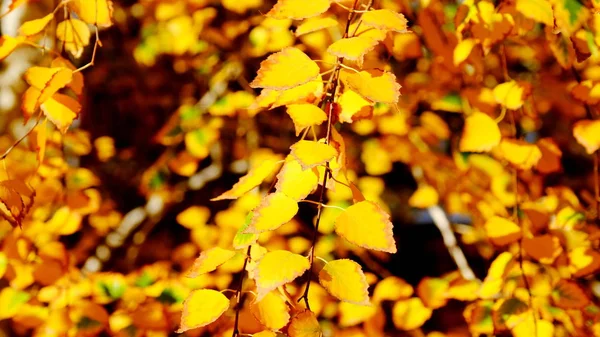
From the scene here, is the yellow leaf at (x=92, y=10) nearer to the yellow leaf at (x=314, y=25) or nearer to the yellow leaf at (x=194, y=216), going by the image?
the yellow leaf at (x=314, y=25)

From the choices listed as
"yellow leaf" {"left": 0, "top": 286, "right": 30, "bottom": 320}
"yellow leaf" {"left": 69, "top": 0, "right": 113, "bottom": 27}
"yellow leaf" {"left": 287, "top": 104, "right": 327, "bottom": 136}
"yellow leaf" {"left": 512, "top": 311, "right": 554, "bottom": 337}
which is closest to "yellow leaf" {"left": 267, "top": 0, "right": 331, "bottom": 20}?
"yellow leaf" {"left": 287, "top": 104, "right": 327, "bottom": 136}

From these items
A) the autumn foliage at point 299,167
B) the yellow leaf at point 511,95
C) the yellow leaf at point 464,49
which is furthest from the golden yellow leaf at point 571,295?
the yellow leaf at point 464,49

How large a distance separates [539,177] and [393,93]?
7.38 ft

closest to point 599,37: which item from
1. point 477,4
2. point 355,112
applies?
point 477,4

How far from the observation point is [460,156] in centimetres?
247

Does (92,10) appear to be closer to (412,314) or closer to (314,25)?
(314,25)

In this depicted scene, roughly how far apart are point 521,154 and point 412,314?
125cm

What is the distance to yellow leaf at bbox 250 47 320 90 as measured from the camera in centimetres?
66

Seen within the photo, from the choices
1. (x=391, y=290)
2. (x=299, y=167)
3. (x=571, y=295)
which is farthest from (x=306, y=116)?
(x=391, y=290)

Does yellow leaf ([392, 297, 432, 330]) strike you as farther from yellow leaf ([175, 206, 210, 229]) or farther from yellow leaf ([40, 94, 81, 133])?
yellow leaf ([40, 94, 81, 133])

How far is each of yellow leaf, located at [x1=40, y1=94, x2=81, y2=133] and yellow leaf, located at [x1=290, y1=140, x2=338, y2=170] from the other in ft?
1.32

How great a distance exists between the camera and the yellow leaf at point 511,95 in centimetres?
111

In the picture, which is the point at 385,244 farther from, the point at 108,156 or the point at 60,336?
the point at 108,156

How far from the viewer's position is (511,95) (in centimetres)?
112
